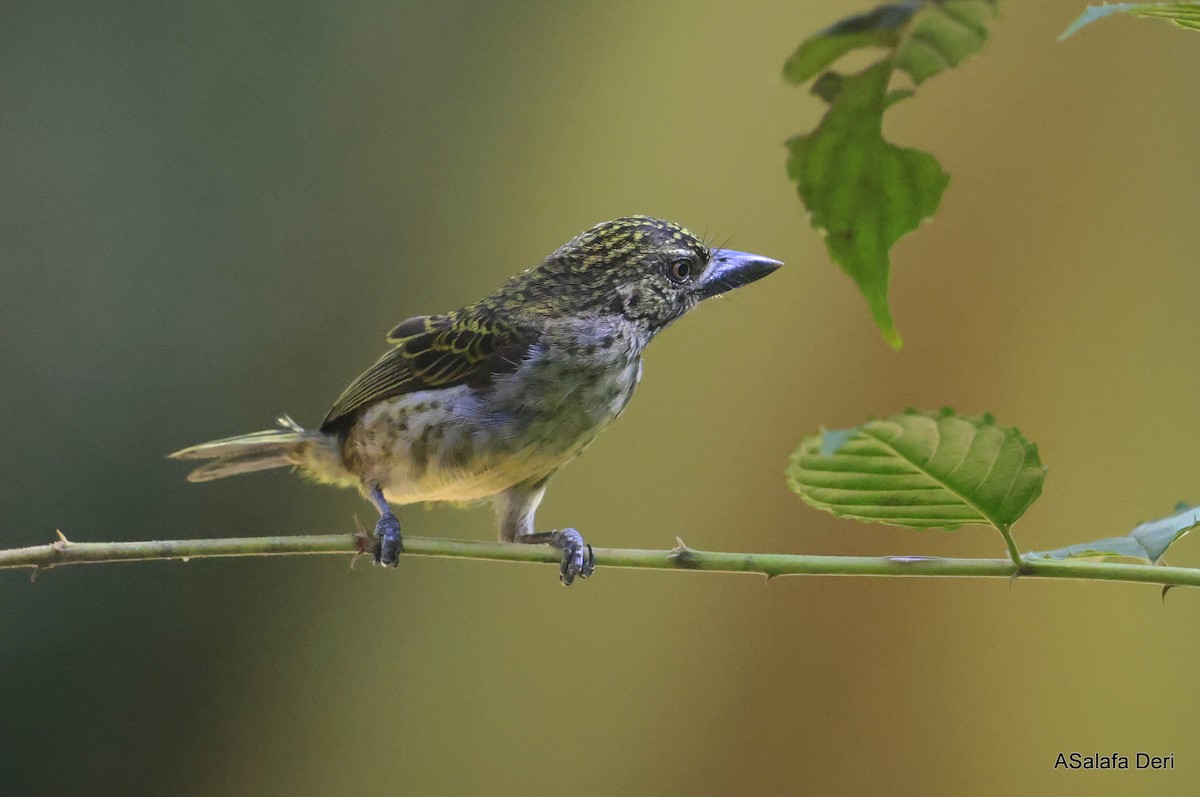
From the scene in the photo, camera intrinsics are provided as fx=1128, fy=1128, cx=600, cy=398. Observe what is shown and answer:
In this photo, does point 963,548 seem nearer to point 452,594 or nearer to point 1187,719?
point 1187,719

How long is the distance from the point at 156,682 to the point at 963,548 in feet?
7.80

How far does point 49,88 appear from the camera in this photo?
3.30 metres

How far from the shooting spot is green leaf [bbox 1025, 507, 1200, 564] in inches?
33.3

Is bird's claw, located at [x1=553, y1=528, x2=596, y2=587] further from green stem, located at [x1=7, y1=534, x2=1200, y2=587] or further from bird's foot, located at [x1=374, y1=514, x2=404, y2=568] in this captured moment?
green stem, located at [x1=7, y1=534, x2=1200, y2=587]

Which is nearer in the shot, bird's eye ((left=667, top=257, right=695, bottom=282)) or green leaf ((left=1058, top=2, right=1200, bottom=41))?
green leaf ((left=1058, top=2, right=1200, bottom=41))

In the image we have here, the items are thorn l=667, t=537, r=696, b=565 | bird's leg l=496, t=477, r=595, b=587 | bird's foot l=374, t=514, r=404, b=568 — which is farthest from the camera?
bird's leg l=496, t=477, r=595, b=587

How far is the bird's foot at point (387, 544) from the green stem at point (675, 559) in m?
0.26

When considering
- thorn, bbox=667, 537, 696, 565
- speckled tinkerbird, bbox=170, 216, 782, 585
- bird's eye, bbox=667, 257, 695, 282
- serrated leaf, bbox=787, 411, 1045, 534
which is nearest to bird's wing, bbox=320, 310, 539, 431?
speckled tinkerbird, bbox=170, 216, 782, 585

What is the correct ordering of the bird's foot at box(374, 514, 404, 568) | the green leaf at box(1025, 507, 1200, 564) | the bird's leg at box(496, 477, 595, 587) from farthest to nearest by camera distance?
the bird's leg at box(496, 477, 595, 587) → the bird's foot at box(374, 514, 404, 568) → the green leaf at box(1025, 507, 1200, 564)

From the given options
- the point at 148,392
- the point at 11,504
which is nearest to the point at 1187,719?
the point at 148,392

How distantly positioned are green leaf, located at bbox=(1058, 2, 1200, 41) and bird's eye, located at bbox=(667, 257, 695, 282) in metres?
1.18

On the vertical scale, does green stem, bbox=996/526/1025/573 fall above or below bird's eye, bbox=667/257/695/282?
below

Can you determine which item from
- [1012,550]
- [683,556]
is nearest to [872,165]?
[1012,550]

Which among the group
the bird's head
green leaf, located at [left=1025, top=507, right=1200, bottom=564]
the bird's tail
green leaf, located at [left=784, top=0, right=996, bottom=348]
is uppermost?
the bird's head
